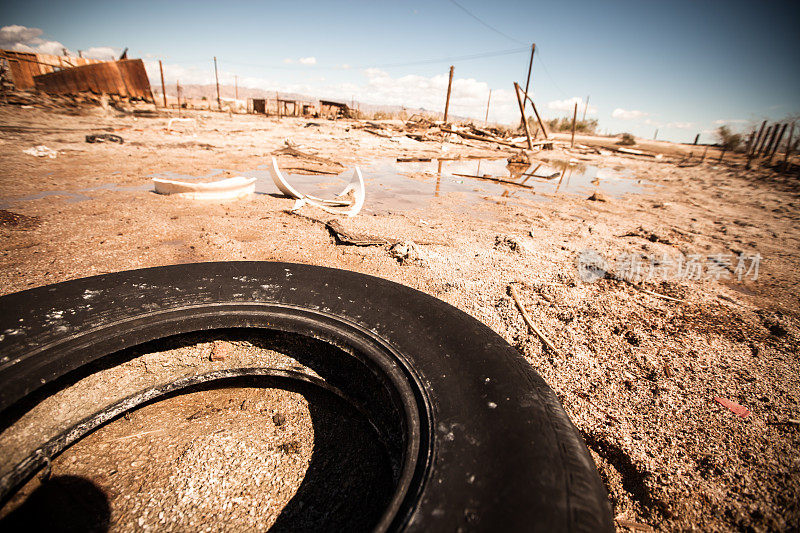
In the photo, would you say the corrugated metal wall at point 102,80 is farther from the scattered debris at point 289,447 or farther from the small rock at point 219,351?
the scattered debris at point 289,447

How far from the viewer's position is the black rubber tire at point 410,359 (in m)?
0.84

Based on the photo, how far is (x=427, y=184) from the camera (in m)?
7.44

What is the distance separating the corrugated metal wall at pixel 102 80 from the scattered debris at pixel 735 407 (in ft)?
84.5

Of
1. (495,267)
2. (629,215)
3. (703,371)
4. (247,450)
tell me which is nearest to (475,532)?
(247,450)

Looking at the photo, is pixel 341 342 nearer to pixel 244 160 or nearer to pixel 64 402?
pixel 64 402

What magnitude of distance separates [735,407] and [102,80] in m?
26.3

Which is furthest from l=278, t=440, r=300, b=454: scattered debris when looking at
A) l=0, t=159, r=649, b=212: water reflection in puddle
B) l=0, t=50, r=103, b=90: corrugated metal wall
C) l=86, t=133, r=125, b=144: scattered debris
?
l=0, t=50, r=103, b=90: corrugated metal wall

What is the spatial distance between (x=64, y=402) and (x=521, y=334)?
8.19 ft

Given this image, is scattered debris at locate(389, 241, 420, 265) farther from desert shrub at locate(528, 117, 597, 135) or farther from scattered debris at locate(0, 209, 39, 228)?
desert shrub at locate(528, 117, 597, 135)

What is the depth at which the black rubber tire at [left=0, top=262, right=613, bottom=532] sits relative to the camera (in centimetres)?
84

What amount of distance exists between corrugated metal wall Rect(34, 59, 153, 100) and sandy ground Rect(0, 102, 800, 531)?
1437cm

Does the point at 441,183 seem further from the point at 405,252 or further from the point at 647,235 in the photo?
the point at 405,252

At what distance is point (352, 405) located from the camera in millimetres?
1582

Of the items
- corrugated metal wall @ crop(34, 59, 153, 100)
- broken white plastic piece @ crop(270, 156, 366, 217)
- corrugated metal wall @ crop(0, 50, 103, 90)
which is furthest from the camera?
corrugated metal wall @ crop(34, 59, 153, 100)
